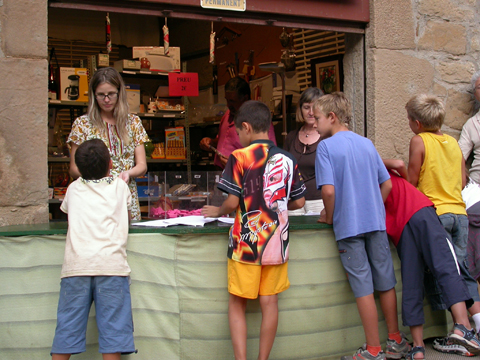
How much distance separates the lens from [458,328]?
367 cm

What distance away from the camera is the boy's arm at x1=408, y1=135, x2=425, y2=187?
3.87 metres

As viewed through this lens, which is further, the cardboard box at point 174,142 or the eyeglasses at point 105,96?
the cardboard box at point 174,142

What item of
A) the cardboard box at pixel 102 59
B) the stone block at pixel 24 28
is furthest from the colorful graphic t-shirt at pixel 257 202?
the cardboard box at pixel 102 59

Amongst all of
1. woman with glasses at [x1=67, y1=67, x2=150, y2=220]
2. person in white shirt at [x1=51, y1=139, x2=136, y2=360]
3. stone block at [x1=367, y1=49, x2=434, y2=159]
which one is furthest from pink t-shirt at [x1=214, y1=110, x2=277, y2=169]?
person in white shirt at [x1=51, y1=139, x2=136, y2=360]

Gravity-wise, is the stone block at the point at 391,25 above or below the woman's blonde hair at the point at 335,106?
above

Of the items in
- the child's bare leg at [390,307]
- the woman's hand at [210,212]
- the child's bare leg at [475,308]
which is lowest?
the child's bare leg at [475,308]

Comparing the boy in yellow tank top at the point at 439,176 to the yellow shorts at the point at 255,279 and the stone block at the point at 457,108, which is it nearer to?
the stone block at the point at 457,108

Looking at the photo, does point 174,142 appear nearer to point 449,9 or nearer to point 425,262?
point 449,9

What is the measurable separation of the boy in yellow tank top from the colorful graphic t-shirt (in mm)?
1285

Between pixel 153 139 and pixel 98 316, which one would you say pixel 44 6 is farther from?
pixel 153 139

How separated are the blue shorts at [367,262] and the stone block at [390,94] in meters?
1.32

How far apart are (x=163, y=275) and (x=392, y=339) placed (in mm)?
1572

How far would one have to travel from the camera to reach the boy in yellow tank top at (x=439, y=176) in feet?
12.7

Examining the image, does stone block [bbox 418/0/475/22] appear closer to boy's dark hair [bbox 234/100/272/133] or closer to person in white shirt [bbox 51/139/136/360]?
boy's dark hair [bbox 234/100/272/133]
